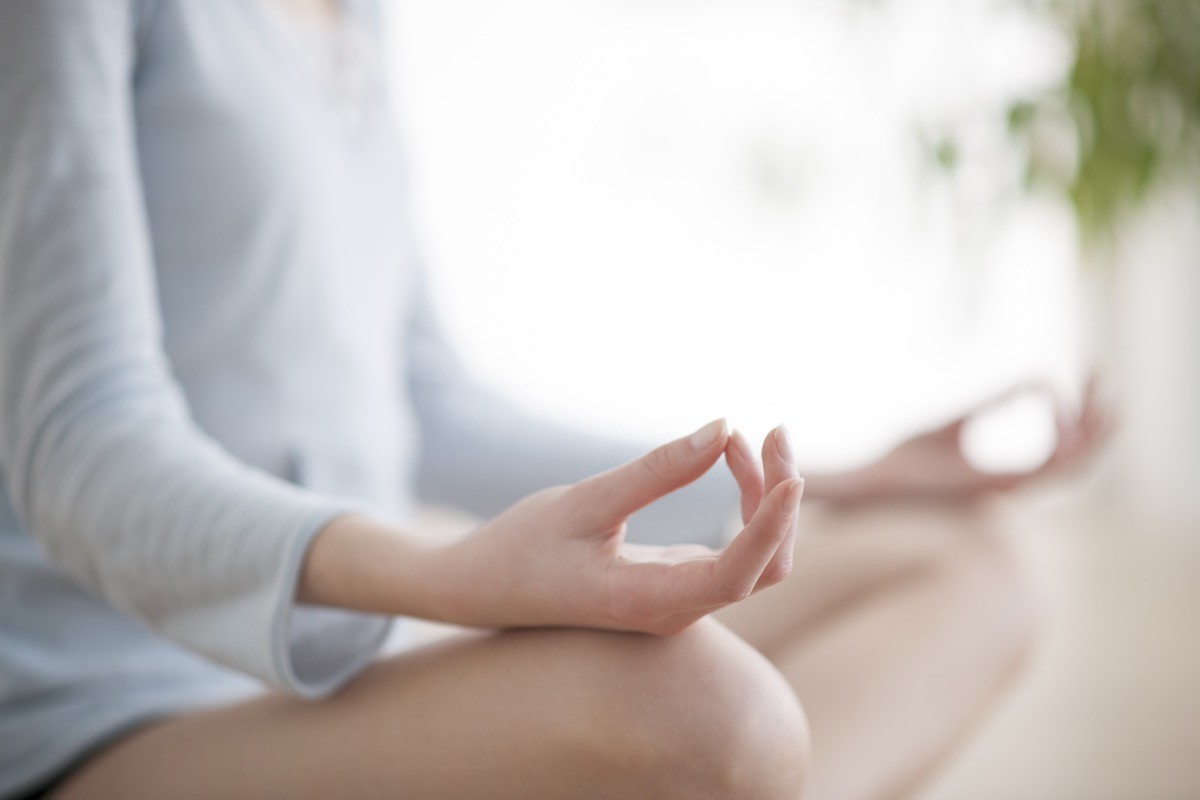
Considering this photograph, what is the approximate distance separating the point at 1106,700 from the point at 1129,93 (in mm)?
969

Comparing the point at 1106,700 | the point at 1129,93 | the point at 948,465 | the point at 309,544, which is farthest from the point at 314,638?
the point at 1129,93

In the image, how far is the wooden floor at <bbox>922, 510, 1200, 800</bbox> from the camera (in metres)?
1.25

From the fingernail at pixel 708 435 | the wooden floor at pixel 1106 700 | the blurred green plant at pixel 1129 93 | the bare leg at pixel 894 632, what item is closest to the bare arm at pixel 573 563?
the fingernail at pixel 708 435

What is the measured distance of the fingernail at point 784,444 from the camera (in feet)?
1.31

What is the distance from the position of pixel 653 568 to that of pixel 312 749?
0.22m

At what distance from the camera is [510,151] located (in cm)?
303

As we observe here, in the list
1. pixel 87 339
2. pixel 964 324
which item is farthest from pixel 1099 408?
pixel 964 324

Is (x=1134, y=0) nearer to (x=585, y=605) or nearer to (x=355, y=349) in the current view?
(x=355, y=349)

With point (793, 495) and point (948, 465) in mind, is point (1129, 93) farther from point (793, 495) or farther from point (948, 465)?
point (793, 495)

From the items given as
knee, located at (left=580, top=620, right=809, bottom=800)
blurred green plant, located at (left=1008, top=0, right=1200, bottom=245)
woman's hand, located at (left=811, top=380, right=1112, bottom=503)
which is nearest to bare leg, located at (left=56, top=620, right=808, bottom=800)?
knee, located at (left=580, top=620, right=809, bottom=800)

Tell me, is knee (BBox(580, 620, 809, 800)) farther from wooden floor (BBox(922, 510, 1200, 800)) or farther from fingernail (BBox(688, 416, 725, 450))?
wooden floor (BBox(922, 510, 1200, 800))

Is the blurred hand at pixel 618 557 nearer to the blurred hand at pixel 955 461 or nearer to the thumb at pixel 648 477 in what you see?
the thumb at pixel 648 477

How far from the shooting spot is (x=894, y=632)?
0.81 meters

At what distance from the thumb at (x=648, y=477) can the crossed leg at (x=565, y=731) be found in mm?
68
